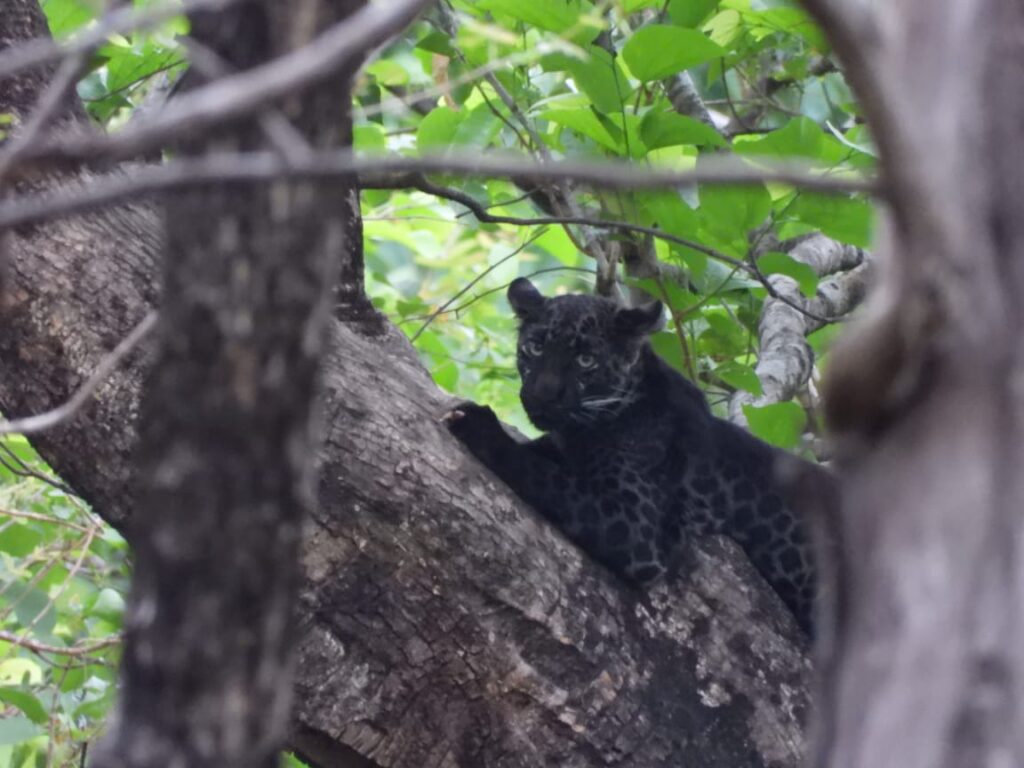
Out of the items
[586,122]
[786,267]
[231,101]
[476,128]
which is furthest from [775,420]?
[231,101]

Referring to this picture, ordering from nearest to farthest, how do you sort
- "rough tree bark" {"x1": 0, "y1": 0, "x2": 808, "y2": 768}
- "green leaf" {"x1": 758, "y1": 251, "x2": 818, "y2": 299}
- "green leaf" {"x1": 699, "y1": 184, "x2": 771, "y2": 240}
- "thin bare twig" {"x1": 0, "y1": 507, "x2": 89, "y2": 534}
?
"rough tree bark" {"x1": 0, "y1": 0, "x2": 808, "y2": 768}, "green leaf" {"x1": 699, "y1": 184, "x2": 771, "y2": 240}, "green leaf" {"x1": 758, "y1": 251, "x2": 818, "y2": 299}, "thin bare twig" {"x1": 0, "y1": 507, "x2": 89, "y2": 534}

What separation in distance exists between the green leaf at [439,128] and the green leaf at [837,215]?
1117 mm

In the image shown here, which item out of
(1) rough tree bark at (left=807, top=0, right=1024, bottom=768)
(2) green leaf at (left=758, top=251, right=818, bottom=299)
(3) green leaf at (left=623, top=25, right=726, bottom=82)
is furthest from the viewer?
(2) green leaf at (left=758, top=251, right=818, bottom=299)

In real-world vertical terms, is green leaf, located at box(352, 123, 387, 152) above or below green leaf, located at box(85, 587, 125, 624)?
above

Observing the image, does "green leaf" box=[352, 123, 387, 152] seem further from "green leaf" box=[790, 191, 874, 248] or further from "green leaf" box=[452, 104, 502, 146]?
"green leaf" box=[790, 191, 874, 248]

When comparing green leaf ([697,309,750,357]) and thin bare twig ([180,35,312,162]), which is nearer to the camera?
thin bare twig ([180,35,312,162])

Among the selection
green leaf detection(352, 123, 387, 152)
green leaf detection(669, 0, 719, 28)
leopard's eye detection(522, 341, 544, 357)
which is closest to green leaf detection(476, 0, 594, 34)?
green leaf detection(669, 0, 719, 28)

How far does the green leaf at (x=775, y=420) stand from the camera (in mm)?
3990

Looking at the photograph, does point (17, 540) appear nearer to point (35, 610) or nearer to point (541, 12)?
point (35, 610)

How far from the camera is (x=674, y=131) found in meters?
3.75

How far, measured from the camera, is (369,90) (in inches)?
216

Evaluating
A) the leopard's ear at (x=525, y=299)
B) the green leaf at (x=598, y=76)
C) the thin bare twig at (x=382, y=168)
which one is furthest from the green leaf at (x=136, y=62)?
the thin bare twig at (x=382, y=168)

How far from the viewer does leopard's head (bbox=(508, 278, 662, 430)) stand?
4.46 metres

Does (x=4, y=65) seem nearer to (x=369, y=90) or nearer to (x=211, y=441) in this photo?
(x=211, y=441)
